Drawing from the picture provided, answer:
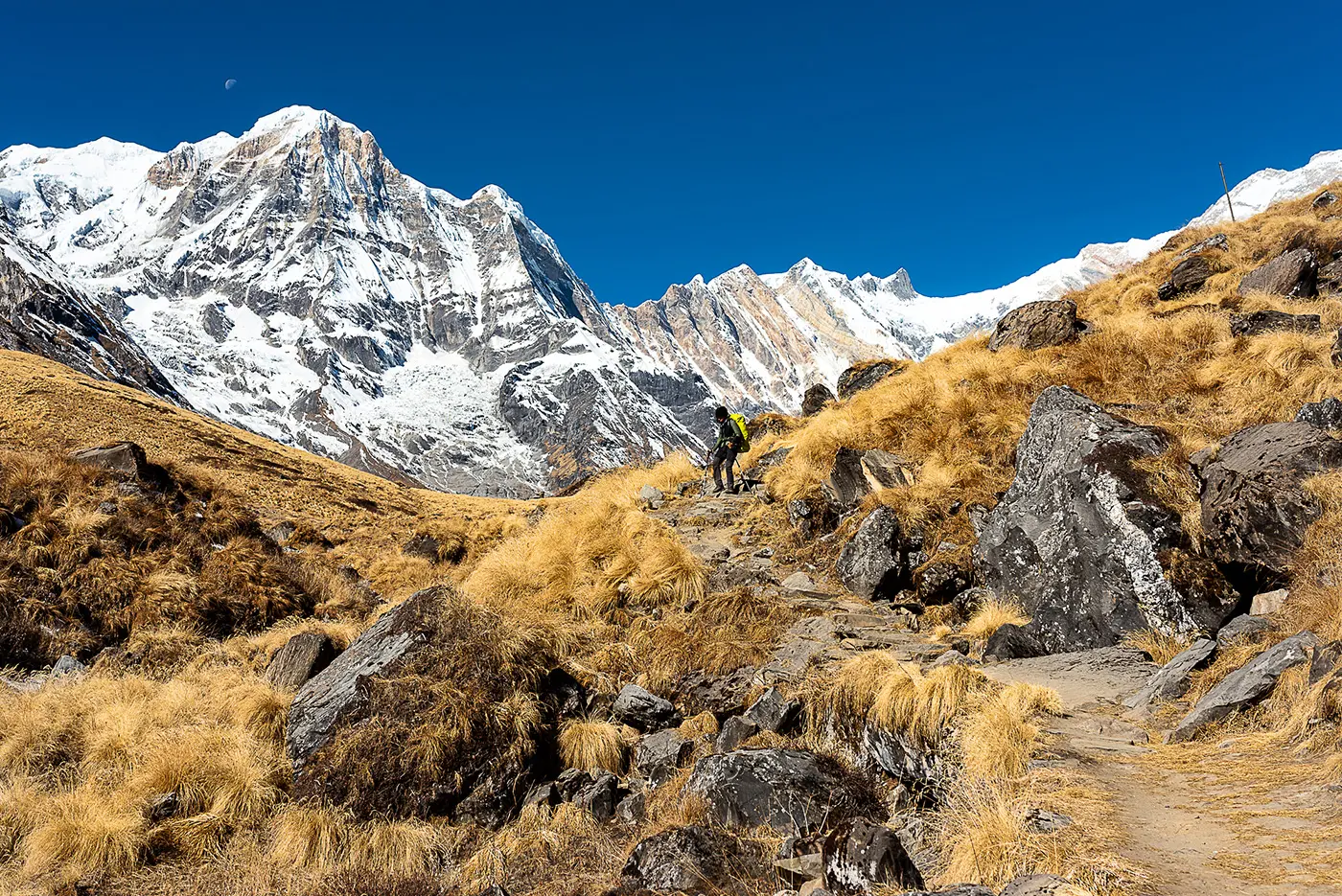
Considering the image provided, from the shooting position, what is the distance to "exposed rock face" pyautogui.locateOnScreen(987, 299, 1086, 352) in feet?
49.7

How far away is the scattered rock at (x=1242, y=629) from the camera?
6750 millimetres

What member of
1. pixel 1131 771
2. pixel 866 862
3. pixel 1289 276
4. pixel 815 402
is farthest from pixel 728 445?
pixel 1289 276

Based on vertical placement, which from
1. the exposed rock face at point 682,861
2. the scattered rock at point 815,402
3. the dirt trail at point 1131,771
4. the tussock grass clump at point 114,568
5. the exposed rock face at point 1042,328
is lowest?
Answer: the exposed rock face at point 682,861

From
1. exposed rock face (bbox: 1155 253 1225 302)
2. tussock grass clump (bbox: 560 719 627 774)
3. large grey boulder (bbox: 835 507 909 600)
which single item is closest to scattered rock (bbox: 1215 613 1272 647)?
large grey boulder (bbox: 835 507 909 600)

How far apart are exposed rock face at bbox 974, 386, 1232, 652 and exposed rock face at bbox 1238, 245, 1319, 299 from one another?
30.1ft

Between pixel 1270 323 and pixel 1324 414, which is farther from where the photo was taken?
pixel 1270 323

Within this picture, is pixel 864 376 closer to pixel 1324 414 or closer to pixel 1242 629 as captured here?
pixel 1324 414

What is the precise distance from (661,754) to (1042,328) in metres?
12.9

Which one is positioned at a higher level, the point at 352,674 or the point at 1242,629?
the point at 352,674

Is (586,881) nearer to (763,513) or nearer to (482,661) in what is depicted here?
(482,661)

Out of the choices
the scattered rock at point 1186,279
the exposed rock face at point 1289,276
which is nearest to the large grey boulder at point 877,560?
the exposed rock face at point 1289,276

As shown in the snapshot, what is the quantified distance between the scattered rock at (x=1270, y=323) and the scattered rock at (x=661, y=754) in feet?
40.5

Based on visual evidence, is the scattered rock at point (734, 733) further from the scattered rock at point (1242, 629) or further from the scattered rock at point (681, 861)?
the scattered rock at point (1242, 629)

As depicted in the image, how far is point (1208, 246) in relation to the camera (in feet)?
65.0
